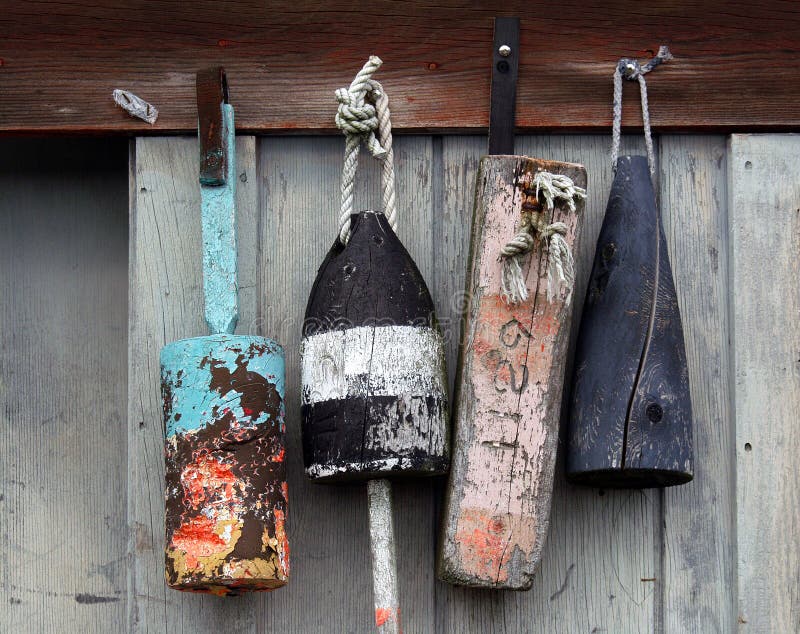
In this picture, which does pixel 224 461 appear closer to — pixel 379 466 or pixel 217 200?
pixel 379 466

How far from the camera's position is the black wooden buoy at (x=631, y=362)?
62.3 inches

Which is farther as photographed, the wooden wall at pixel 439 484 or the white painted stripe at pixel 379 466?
the wooden wall at pixel 439 484

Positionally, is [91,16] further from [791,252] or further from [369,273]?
[791,252]

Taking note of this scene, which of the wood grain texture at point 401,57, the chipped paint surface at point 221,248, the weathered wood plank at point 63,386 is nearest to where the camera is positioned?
the chipped paint surface at point 221,248

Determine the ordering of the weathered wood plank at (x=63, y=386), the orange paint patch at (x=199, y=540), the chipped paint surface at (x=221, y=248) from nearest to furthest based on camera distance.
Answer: the orange paint patch at (x=199, y=540) → the chipped paint surface at (x=221, y=248) → the weathered wood plank at (x=63, y=386)

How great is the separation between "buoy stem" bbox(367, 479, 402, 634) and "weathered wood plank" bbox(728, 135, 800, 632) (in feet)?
1.77

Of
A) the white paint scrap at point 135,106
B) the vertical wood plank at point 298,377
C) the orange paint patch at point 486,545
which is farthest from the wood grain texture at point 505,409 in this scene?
the white paint scrap at point 135,106

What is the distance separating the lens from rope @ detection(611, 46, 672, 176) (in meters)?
1.73

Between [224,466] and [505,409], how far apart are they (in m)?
0.41

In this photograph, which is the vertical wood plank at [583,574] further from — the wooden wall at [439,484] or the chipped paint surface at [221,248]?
the chipped paint surface at [221,248]

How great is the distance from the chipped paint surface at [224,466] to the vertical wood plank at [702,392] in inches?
24.3

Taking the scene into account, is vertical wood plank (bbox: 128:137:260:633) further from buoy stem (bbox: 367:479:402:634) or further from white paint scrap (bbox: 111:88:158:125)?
buoy stem (bbox: 367:479:402:634)

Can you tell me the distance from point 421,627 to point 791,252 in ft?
2.72

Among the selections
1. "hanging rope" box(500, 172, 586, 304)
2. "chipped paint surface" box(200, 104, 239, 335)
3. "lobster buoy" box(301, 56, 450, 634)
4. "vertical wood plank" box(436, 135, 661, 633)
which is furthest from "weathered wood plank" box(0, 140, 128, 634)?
"hanging rope" box(500, 172, 586, 304)
